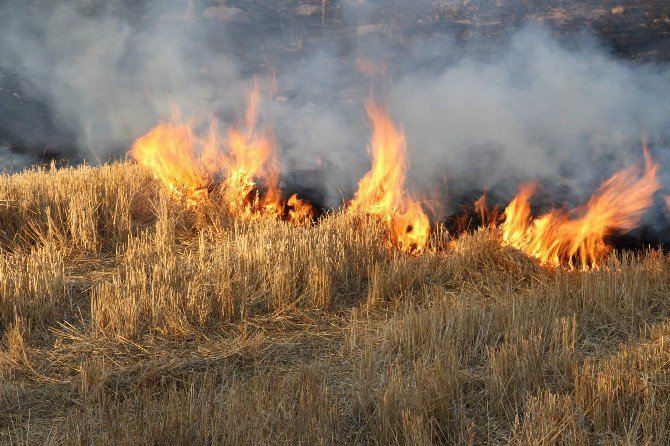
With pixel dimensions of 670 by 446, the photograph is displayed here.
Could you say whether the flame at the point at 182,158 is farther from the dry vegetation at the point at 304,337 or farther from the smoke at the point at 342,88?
the dry vegetation at the point at 304,337

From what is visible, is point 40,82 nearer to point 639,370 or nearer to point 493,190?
point 493,190

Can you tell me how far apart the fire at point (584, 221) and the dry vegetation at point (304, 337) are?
1.52 ft

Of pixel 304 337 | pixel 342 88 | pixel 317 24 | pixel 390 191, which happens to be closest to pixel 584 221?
pixel 390 191

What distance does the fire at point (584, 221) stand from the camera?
6746 millimetres

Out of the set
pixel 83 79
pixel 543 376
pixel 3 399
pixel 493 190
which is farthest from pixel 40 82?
pixel 543 376

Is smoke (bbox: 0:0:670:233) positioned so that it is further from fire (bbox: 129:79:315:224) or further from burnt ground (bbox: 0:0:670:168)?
fire (bbox: 129:79:315:224)

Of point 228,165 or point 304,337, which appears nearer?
point 304,337

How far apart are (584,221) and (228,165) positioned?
358 centimetres

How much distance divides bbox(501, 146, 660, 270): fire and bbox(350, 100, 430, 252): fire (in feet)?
2.66

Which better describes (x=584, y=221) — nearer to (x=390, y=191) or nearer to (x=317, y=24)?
(x=390, y=191)

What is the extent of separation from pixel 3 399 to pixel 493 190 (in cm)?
492

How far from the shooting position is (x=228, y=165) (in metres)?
8.33

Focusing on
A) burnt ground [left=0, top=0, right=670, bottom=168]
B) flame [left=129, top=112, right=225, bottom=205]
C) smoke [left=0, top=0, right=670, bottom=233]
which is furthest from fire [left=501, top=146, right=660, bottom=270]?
burnt ground [left=0, top=0, right=670, bottom=168]

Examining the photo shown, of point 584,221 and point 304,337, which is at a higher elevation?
point 584,221
